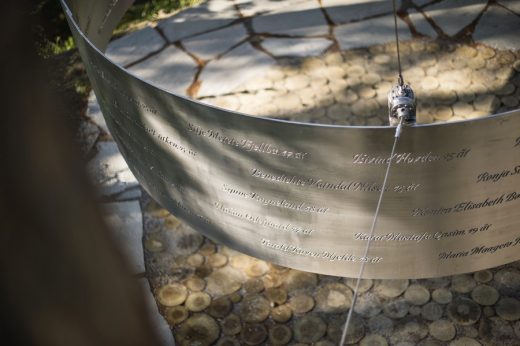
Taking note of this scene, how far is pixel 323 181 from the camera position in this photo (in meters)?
1.23

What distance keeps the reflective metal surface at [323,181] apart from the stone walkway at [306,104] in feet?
2.23

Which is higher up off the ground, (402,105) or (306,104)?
(402,105)

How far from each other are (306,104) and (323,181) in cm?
215

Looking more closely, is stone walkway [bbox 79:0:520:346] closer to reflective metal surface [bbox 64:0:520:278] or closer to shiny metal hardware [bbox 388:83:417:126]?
reflective metal surface [bbox 64:0:520:278]

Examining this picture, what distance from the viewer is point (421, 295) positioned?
2.42 m

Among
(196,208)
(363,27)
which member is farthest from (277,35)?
(196,208)

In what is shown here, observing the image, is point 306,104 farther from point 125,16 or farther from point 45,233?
point 45,233

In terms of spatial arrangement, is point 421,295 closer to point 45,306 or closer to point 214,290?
point 214,290

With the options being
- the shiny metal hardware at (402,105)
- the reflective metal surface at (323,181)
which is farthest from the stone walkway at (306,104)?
the shiny metal hardware at (402,105)

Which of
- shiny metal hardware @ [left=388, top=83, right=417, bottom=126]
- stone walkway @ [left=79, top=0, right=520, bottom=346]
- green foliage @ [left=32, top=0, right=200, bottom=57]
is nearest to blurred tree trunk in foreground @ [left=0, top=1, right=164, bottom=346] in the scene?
shiny metal hardware @ [left=388, top=83, right=417, bottom=126]

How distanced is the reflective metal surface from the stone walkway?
68cm

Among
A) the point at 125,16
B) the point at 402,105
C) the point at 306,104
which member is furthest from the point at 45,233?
the point at 125,16

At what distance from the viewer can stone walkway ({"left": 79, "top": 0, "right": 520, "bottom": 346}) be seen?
236cm

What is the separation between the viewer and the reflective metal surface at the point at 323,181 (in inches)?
44.4
